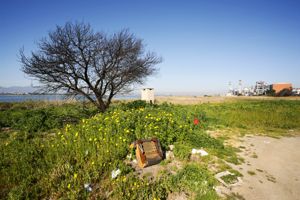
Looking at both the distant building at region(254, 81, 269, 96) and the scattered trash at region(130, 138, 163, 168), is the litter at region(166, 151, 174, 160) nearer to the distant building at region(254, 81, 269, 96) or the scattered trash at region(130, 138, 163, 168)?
the scattered trash at region(130, 138, 163, 168)

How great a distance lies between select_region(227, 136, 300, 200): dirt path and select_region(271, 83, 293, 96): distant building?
210 feet

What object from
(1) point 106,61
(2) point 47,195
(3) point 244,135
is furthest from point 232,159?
(1) point 106,61

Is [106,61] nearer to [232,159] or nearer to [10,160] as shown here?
[10,160]

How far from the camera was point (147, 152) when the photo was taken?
5004 mm

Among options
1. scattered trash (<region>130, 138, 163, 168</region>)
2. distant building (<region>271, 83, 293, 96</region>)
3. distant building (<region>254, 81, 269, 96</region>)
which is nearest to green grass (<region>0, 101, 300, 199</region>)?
scattered trash (<region>130, 138, 163, 168</region>)

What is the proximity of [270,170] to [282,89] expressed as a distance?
236 ft

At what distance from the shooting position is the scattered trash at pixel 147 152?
15.5ft

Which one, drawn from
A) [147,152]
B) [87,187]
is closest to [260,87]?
[147,152]

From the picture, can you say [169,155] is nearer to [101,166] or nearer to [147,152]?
[147,152]

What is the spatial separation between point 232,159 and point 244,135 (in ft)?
13.0

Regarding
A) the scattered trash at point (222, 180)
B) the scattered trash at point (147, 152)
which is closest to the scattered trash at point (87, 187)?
the scattered trash at point (147, 152)

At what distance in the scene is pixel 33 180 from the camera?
A: 13.2 ft

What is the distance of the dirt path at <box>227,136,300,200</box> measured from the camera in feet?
13.0

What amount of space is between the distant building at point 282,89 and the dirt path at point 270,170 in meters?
63.9
